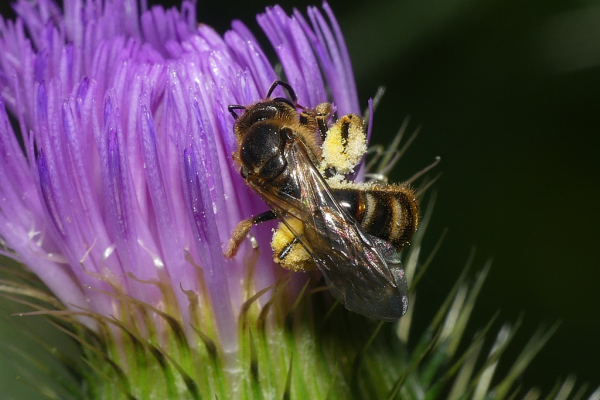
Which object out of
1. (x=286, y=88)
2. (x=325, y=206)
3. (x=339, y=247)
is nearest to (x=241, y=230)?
(x=325, y=206)

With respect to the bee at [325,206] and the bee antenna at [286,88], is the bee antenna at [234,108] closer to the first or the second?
the bee at [325,206]

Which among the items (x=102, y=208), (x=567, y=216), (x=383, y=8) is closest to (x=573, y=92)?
(x=567, y=216)

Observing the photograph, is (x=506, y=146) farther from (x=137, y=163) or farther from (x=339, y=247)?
(x=137, y=163)

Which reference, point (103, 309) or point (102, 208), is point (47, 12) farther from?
point (103, 309)

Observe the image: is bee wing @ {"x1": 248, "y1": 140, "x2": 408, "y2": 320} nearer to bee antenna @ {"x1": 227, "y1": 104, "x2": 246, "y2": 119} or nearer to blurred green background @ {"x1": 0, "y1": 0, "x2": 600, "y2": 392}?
bee antenna @ {"x1": 227, "y1": 104, "x2": 246, "y2": 119}

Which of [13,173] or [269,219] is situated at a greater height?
[13,173]
